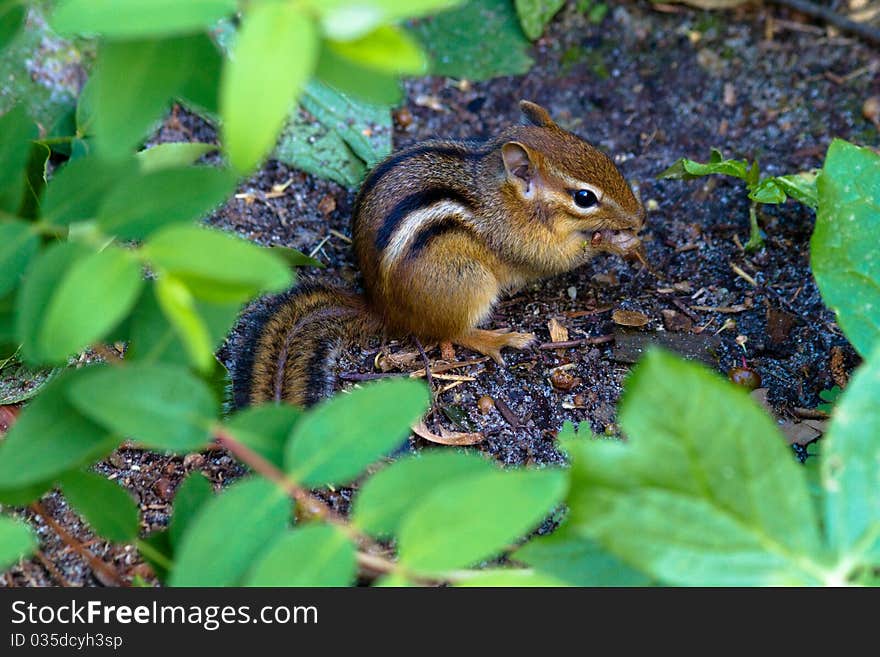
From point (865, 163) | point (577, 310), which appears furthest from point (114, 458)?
point (865, 163)

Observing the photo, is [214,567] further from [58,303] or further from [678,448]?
[678,448]

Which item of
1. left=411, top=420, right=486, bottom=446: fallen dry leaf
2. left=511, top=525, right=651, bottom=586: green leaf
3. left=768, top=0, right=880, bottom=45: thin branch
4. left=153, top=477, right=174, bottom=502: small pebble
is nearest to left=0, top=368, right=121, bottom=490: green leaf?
left=511, top=525, right=651, bottom=586: green leaf

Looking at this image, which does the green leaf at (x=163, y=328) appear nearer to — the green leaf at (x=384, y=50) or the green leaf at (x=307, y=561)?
the green leaf at (x=307, y=561)

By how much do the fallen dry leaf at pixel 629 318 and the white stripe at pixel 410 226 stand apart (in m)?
0.67

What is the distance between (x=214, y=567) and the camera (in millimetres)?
1260

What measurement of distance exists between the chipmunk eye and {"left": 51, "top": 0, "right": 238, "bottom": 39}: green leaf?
2.22 m

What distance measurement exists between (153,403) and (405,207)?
1832 millimetres

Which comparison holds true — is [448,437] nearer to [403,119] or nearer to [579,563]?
[579,563]

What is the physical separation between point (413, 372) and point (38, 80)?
1.67 m

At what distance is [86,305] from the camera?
1181 mm

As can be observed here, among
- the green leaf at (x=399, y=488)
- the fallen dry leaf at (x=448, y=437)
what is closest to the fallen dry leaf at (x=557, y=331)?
the fallen dry leaf at (x=448, y=437)

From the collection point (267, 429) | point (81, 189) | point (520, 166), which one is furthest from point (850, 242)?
point (81, 189)

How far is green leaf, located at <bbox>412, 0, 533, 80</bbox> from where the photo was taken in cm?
391

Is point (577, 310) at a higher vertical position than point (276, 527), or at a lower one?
lower
